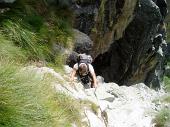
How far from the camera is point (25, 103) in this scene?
5293mm

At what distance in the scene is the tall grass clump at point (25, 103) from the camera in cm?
499

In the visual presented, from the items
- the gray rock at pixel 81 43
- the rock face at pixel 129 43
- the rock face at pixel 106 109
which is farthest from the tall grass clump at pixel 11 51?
the rock face at pixel 129 43

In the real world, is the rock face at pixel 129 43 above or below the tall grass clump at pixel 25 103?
below

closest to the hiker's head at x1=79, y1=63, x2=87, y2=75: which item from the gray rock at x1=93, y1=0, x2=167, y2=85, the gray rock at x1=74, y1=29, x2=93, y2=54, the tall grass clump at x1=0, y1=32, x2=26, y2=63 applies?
the gray rock at x1=74, y1=29, x2=93, y2=54

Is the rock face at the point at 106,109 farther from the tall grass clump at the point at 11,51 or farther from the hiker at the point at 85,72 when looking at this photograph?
the tall grass clump at the point at 11,51

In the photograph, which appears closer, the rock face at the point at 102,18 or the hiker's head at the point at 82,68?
the hiker's head at the point at 82,68

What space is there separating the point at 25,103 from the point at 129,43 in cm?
1697

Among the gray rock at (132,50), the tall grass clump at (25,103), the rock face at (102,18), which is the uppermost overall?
the tall grass clump at (25,103)

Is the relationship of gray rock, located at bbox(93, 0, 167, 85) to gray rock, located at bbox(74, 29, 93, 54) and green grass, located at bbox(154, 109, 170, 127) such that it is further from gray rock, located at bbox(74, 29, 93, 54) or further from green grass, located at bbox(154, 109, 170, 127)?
green grass, located at bbox(154, 109, 170, 127)

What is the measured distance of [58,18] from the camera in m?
12.3

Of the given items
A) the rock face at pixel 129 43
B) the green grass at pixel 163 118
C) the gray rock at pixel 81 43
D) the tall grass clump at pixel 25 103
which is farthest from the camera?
the rock face at pixel 129 43

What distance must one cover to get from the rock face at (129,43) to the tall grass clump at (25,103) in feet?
35.1

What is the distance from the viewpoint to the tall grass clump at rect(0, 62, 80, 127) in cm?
499

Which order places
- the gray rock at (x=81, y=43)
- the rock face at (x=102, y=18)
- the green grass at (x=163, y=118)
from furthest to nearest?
the rock face at (x=102, y=18) → the gray rock at (x=81, y=43) → the green grass at (x=163, y=118)
